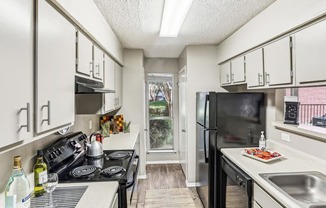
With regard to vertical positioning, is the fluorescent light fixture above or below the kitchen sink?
above

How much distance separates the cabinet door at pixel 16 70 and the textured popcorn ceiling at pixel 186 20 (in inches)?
51.4

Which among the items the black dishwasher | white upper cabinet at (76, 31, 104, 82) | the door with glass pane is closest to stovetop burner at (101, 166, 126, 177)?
white upper cabinet at (76, 31, 104, 82)

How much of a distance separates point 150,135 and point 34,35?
13.8ft

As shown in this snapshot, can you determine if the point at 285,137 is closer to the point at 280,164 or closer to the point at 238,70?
the point at 280,164

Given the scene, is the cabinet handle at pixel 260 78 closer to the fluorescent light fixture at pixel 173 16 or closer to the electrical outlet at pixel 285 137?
the electrical outlet at pixel 285 137

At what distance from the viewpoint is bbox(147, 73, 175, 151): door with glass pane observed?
500cm

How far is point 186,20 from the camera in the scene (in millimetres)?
2545

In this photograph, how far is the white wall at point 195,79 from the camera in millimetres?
3689

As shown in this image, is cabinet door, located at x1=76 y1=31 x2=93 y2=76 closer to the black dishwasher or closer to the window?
the black dishwasher

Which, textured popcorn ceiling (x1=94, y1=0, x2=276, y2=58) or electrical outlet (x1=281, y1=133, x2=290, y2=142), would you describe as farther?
electrical outlet (x1=281, y1=133, x2=290, y2=142)

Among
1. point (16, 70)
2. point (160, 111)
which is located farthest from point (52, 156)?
point (160, 111)

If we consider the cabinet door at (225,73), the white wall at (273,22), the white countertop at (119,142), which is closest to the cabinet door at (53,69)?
the white countertop at (119,142)

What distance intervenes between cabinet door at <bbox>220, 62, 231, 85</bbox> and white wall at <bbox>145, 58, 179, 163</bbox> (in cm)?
150

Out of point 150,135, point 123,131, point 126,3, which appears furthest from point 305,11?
point 150,135
